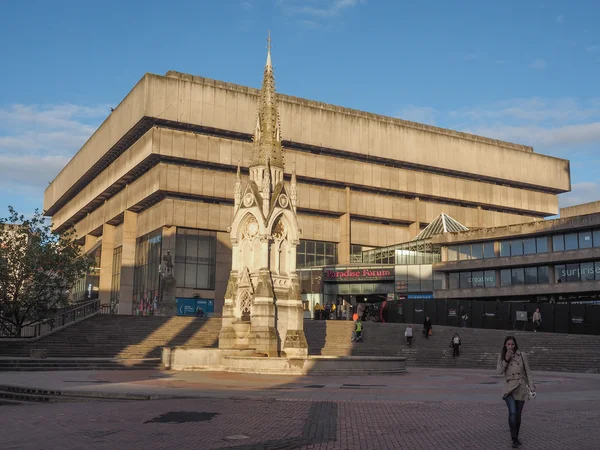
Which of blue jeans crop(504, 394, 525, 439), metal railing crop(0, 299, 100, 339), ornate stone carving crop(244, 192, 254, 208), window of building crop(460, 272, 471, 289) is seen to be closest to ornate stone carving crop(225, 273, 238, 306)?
ornate stone carving crop(244, 192, 254, 208)

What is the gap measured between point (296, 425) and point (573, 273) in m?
54.3

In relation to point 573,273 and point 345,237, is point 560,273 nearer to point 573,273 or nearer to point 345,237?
point 573,273

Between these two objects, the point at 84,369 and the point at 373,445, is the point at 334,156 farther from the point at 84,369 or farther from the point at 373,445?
the point at 373,445

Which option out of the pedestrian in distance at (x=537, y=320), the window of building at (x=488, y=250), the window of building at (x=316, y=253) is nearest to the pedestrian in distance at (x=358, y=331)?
the pedestrian in distance at (x=537, y=320)

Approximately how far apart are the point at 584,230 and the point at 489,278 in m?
10.5

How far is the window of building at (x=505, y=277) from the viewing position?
6450cm

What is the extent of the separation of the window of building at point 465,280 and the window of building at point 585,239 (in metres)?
11.8

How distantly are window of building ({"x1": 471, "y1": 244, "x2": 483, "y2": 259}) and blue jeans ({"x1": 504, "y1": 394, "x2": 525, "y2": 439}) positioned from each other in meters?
57.2

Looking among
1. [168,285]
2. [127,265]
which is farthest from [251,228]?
[127,265]

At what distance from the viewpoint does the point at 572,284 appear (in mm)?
59844

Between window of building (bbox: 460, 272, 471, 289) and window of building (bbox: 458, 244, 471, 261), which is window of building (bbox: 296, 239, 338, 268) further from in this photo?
window of building (bbox: 460, 272, 471, 289)

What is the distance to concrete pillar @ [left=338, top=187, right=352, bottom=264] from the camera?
273ft

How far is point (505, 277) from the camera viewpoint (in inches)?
2547

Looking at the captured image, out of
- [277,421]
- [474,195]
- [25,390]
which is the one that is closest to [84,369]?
[25,390]
